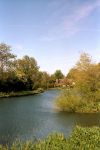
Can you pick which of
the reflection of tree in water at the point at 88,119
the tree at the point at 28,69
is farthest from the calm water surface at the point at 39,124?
the tree at the point at 28,69

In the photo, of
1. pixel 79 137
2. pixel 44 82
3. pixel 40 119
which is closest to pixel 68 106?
pixel 40 119

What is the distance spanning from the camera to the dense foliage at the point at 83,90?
3691 cm

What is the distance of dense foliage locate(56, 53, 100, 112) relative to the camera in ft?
121

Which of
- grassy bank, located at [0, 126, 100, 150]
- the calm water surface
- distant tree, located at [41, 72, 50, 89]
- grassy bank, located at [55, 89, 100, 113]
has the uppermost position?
distant tree, located at [41, 72, 50, 89]

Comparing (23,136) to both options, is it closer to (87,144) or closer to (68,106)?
(87,144)

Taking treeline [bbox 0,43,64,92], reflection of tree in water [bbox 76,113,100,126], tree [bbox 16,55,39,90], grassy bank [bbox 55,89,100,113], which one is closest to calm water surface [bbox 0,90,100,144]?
reflection of tree in water [bbox 76,113,100,126]

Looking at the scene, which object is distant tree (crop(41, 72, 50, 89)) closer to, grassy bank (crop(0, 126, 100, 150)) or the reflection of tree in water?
the reflection of tree in water

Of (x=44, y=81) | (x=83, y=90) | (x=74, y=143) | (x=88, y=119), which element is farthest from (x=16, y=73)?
(x=74, y=143)

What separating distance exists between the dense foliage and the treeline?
3713 centimetres

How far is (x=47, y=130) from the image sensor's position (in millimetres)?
26141

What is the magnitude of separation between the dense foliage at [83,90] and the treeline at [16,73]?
122 feet

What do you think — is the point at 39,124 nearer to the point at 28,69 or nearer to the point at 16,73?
the point at 16,73

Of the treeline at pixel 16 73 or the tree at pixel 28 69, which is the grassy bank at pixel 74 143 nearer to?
the treeline at pixel 16 73

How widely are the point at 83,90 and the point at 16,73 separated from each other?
42608mm
